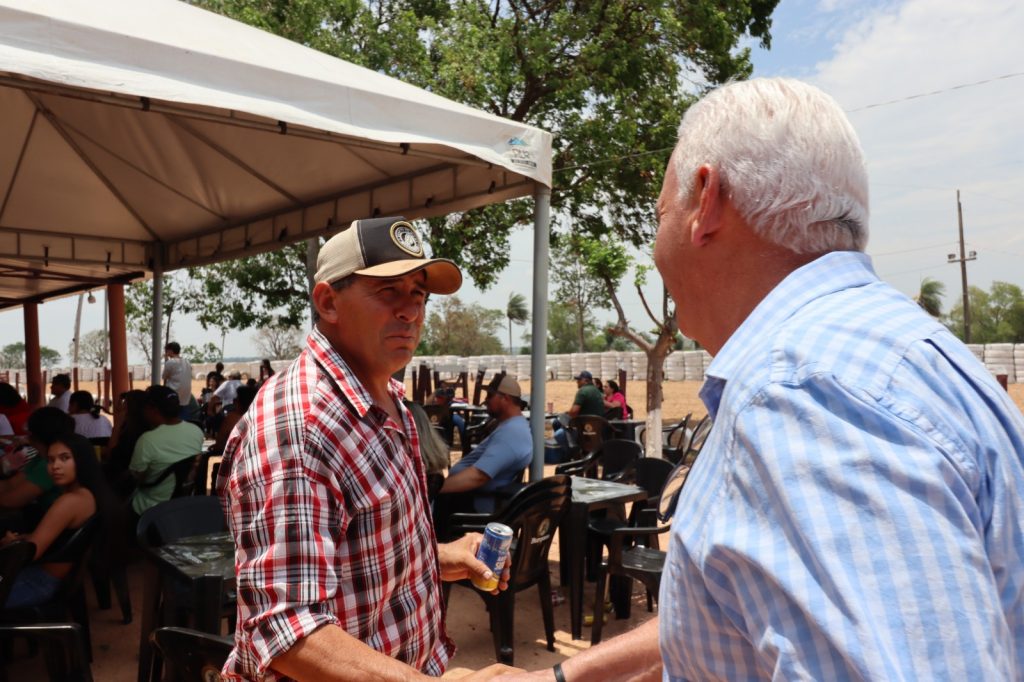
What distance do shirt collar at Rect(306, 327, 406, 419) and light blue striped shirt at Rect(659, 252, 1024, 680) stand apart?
2.79 feet

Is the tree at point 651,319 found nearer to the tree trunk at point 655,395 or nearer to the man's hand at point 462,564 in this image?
the tree trunk at point 655,395

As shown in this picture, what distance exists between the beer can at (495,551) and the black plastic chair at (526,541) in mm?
2226

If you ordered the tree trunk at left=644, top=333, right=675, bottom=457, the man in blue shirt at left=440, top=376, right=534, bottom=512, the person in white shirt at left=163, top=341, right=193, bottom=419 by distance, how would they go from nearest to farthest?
1. the man in blue shirt at left=440, top=376, right=534, bottom=512
2. the person in white shirt at left=163, top=341, right=193, bottom=419
3. the tree trunk at left=644, top=333, right=675, bottom=457

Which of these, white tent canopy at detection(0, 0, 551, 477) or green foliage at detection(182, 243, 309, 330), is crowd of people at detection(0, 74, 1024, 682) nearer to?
white tent canopy at detection(0, 0, 551, 477)

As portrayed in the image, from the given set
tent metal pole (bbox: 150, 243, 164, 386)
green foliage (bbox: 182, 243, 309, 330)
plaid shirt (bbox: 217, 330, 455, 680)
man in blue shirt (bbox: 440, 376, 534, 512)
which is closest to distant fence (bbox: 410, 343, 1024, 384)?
green foliage (bbox: 182, 243, 309, 330)

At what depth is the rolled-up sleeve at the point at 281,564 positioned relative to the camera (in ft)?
4.37

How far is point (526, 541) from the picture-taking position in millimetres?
4445

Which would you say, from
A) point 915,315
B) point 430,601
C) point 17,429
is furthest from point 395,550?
point 17,429

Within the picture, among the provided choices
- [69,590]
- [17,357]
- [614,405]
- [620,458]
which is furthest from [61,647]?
[17,357]

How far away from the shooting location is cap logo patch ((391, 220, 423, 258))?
179cm

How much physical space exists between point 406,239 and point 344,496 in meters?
0.63

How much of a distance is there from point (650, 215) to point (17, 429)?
921 centimetres

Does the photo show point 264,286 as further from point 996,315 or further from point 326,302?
point 996,315

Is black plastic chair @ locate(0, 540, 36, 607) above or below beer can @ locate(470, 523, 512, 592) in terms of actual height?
below
